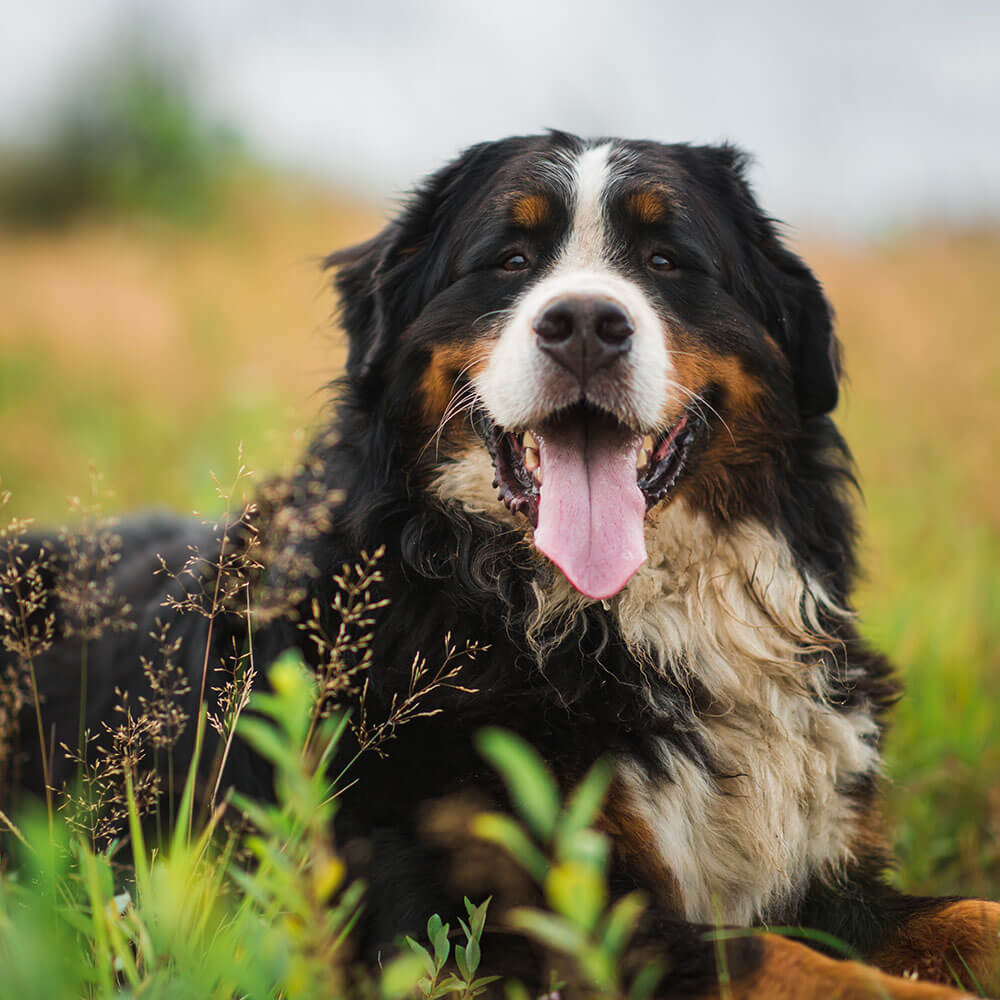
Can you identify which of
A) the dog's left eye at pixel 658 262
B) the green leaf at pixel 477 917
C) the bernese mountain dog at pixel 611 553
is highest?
the dog's left eye at pixel 658 262

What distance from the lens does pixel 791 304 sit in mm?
2672

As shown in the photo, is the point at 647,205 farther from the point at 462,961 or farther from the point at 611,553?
the point at 462,961

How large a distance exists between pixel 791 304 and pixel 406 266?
1.10 meters

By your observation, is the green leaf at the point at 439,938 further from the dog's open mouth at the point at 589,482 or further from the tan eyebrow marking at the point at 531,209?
the tan eyebrow marking at the point at 531,209

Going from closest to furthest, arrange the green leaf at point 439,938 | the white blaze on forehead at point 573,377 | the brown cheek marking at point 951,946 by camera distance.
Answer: the green leaf at point 439,938 < the brown cheek marking at point 951,946 < the white blaze on forehead at point 573,377

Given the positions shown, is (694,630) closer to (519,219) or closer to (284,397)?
(519,219)

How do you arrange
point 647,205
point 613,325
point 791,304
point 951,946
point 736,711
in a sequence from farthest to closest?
point 791,304 → point 647,205 → point 736,711 → point 613,325 → point 951,946

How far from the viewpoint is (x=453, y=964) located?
186 centimetres

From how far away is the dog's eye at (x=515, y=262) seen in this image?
2.53 meters

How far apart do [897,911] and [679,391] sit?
4.30 ft

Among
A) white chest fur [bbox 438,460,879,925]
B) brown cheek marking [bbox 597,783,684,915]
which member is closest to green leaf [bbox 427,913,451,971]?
brown cheek marking [bbox 597,783,684,915]

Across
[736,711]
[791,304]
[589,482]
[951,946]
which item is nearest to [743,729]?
[736,711]

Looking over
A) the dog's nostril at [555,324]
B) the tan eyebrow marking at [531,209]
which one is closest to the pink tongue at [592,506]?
the dog's nostril at [555,324]

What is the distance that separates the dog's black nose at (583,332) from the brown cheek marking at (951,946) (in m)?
1.42
